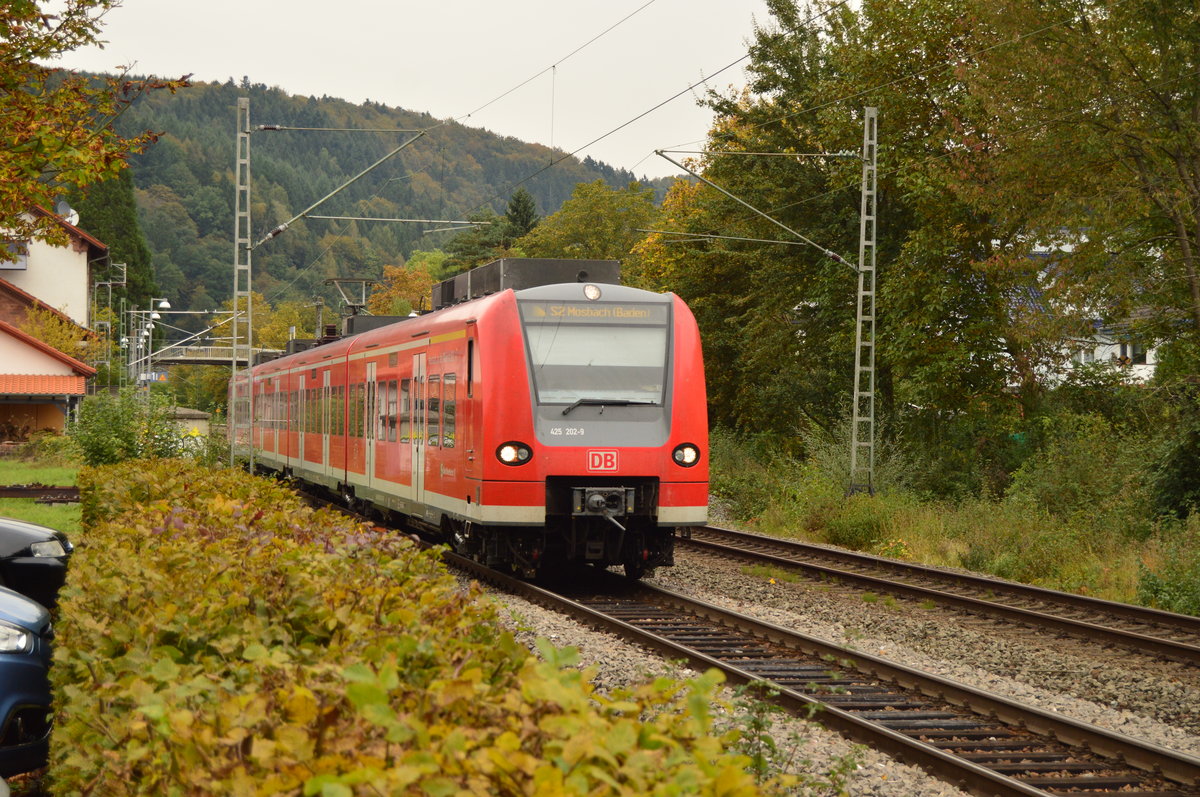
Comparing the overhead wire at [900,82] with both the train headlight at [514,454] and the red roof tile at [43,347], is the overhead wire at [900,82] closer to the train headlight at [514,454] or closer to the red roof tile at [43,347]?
the train headlight at [514,454]

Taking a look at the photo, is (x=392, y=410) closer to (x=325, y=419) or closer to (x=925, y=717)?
(x=325, y=419)

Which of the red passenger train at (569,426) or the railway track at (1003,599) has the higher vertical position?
the red passenger train at (569,426)

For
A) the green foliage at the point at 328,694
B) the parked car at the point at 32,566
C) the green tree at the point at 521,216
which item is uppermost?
the green tree at the point at 521,216

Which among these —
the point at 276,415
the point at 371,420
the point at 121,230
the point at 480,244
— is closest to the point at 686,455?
the point at 371,420

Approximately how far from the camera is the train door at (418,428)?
16420mm

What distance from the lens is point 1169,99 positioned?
2150 cm

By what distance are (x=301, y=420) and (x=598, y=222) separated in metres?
47.3

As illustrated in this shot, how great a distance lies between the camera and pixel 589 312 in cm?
1413

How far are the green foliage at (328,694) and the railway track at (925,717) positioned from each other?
10.7 feet

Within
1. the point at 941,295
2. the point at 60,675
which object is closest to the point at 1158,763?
the point at 60,675

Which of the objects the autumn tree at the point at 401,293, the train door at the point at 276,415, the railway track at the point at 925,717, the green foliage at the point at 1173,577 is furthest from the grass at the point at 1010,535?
the autumn tree at the point at 401,293

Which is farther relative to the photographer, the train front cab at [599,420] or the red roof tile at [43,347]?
the red roof tile at [43,347]

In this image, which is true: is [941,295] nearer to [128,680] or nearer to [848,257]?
[848,257]

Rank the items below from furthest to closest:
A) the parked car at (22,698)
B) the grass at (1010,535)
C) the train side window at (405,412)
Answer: the train side window at (405,412), the grass at (1010,535), the parked car at (22,698)
